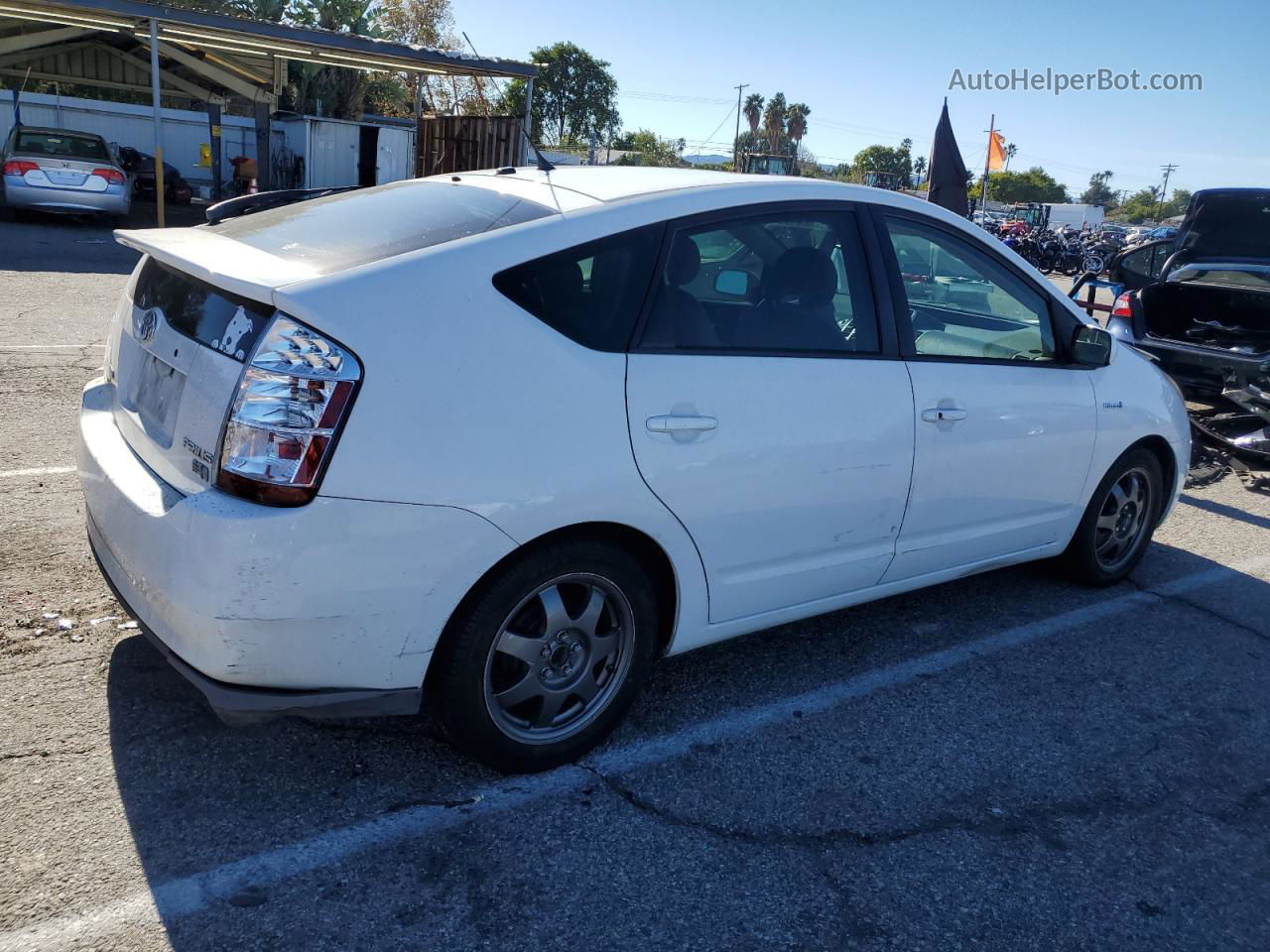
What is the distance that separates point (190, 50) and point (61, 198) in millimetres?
7904

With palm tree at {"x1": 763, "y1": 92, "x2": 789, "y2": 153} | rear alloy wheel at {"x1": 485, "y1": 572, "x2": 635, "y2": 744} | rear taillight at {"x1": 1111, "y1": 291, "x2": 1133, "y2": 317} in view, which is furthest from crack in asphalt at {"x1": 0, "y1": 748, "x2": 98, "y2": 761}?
palm tree at {"x1": 763, "y1": 92, "x2": 789, "y2": 153}

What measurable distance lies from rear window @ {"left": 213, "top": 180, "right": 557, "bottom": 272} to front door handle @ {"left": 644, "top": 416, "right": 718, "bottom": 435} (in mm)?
680

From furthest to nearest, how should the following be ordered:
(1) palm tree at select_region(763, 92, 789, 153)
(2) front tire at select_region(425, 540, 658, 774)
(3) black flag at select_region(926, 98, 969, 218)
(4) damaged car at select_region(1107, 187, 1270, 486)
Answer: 1. (1) palm tree at select_region(763, 92, 789, 153)
2. (3) black flag at select_region(926, 98, 969, 218)
3. (4) damaged car at select_region(1107, 187, 1270, 486)
4. (2) front tire at select_region(425, 540, 658, 774)

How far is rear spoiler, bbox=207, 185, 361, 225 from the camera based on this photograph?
3.94 meters

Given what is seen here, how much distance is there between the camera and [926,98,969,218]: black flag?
11.9 metres

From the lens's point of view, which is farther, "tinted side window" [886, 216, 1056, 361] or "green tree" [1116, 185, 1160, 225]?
"green tree" [1116, 185, 1160, 225]

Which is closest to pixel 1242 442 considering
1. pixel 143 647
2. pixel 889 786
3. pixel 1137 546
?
pixel 1137 546

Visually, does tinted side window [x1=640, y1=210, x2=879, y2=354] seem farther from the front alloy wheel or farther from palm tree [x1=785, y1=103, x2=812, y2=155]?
palm tree [x1=785, y1=103, x2=812, y2=155]

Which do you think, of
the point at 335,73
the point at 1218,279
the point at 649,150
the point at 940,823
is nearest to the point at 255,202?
the point at 940,823

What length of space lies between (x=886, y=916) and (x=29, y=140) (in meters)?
19.6

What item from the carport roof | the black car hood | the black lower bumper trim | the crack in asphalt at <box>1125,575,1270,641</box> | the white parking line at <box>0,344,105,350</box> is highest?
the carport roof

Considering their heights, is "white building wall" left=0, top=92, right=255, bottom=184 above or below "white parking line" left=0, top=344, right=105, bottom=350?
above

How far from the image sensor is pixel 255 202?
407cm

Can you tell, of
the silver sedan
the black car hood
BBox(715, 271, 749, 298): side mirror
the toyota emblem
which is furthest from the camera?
the silver sedan
